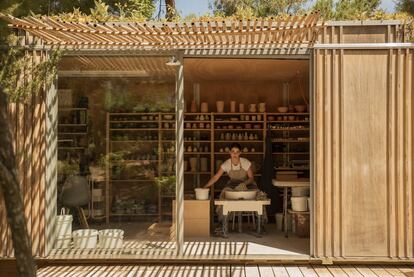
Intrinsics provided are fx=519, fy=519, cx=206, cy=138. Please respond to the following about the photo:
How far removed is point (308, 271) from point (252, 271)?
759mm

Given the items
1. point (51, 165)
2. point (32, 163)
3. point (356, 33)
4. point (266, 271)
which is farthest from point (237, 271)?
point (356, 33)

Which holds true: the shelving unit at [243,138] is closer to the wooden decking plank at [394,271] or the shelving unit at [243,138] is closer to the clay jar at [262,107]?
the clay jar at [262,107]

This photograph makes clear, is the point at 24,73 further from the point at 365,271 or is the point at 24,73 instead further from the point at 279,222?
the point at 365,271

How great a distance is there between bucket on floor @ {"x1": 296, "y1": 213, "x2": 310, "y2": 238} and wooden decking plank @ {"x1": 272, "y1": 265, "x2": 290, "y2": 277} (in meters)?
1.58

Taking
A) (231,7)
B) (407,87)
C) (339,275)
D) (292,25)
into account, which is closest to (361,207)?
(339,275)

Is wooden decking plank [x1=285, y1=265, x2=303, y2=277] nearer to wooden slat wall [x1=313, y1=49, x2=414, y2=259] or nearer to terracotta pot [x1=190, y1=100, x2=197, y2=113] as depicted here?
wooden slat wall [x1=313, y1=49, x2=414, y2=259]

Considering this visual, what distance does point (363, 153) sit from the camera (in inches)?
284

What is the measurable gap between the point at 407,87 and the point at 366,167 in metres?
1.24

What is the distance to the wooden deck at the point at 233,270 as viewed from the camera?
6871 mm

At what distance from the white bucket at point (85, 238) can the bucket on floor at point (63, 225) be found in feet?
0.34

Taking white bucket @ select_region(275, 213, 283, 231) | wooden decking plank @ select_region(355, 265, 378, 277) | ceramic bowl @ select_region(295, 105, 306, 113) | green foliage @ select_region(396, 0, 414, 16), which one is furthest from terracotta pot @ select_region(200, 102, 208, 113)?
wooden decking plank @ select_region(355, 265, 378, 277)

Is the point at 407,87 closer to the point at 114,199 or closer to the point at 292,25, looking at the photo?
the point at 292,25

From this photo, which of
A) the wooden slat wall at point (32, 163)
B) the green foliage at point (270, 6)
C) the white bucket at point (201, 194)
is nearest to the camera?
the wooden slat wall at point (32, 163)

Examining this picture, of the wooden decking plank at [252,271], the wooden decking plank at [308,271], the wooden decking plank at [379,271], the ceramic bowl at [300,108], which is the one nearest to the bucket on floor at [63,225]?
the wooden decking plank at [252,271]
